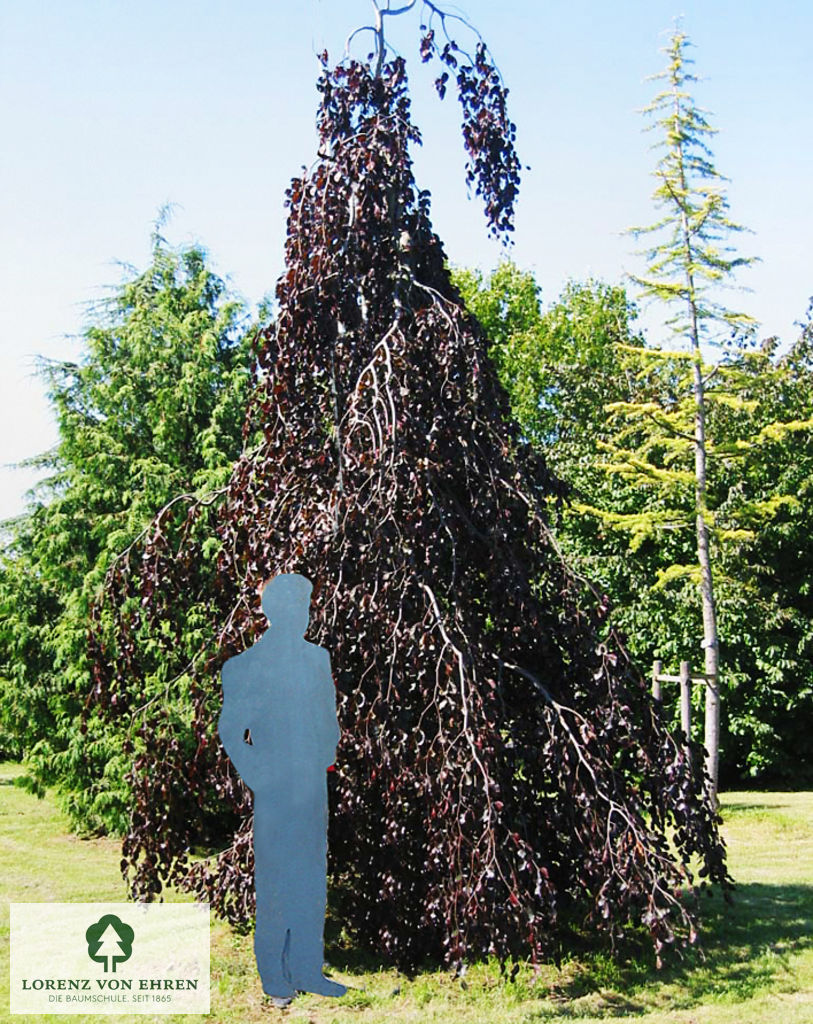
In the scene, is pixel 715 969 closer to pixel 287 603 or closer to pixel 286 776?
pixel 286 776

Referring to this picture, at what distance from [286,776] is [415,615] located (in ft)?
3.91

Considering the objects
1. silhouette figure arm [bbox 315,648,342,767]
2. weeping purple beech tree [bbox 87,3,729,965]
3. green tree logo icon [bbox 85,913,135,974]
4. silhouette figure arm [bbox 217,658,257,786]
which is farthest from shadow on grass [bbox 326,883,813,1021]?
silhouette figure arm [bbox 217,658,257,786]

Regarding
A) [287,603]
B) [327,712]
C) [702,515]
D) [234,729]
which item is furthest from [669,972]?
[702,515]

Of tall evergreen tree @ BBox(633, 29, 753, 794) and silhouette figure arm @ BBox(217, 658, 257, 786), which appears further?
tall evergreen tree @ BBox(633, 29, 753, 794)

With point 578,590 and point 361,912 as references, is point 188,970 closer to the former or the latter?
point 361,912

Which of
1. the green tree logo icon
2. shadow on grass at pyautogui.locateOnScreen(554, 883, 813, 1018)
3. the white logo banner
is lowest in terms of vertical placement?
shadow on grass at pyautogui.locateOnScreen(554, 883, 813, 1018)

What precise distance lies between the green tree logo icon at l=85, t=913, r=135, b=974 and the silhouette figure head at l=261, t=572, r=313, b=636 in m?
2.24

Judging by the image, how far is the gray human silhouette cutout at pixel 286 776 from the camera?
3.26 meters

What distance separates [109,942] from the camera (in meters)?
5.00

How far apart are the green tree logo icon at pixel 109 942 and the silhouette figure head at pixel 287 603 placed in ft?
7.34

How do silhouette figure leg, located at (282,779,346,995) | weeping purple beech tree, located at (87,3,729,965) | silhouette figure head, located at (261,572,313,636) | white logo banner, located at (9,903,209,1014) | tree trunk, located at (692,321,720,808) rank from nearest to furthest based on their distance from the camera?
silhouette figure leg, located at (282,779,346,995) < silhouette figure head, located at (261,572,313,636) < weeping purple beech tree, located at (87,3,729,965) < white logo banner, located at (9,903,209,1014) < tree trunk, located at (692,321,720,808)

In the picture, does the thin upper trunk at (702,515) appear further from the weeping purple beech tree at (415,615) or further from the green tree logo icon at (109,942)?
the green tree logo icon at (109,942)

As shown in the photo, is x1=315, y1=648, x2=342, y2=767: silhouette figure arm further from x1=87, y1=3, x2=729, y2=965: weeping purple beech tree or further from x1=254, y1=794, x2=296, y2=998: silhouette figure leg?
x1=87, y1=3, x2=729, y2=965: weeping purple beech tree

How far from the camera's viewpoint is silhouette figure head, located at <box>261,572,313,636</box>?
338 cm
